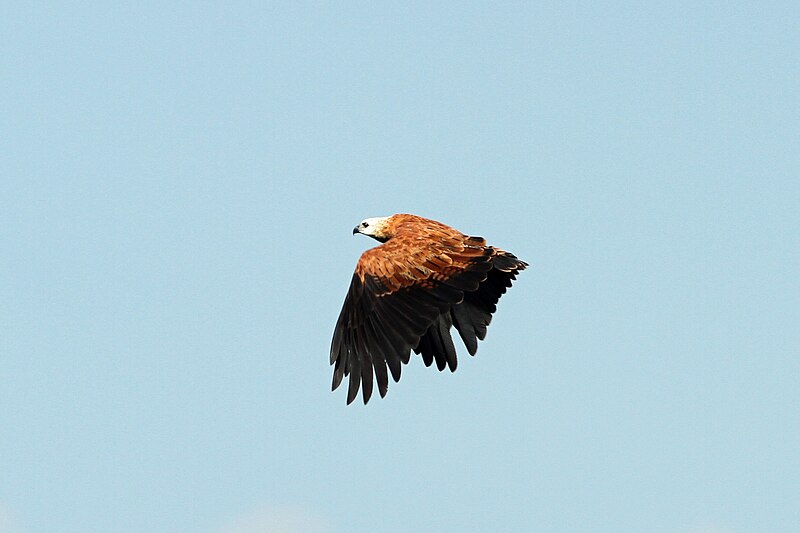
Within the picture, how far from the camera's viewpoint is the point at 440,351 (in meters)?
20.0

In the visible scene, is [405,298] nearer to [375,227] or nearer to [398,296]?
[398,296]

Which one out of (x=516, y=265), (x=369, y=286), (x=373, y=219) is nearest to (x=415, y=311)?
(x=369, y=286)

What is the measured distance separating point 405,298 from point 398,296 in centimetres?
10

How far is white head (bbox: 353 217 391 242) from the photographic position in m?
21.4

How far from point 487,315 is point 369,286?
2389 millimetres

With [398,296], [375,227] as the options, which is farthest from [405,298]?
[375,227]

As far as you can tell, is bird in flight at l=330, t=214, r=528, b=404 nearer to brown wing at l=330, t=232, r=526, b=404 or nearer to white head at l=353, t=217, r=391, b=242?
brown wing at l=330, t=232, r=526, b=404

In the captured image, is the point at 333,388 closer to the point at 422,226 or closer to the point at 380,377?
the point at 380,377

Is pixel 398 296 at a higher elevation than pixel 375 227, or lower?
lower

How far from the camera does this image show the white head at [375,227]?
21406mm

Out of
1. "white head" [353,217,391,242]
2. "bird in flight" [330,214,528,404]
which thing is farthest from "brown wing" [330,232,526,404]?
"white head" [353,217,391,242]

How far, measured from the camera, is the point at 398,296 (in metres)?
18.7

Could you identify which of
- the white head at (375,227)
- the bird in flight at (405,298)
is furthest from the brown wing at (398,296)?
the white head at (375,227)

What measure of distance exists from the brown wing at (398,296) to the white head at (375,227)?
1.84 meters
